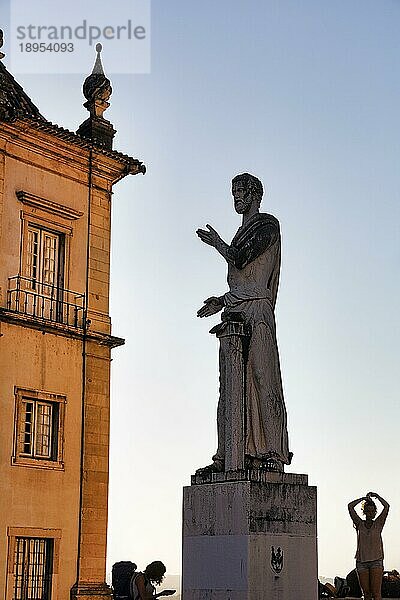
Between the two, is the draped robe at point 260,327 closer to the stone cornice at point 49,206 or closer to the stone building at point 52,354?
the stone building at point 52,354

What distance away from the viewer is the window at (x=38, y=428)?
23625 mm

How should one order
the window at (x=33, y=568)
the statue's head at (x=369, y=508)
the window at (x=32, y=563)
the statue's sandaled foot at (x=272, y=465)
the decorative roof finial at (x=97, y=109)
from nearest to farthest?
the statue's sandaled foot at (x=272, y=465) → the statue's head at (x=369, y=508) → the window at (x=32, y=563) → the window at (x=33, y=568) → the decorative roof finial at (x=97, y=109)

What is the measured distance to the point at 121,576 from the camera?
24.2m

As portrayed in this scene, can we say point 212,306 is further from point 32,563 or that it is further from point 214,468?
point 32,563

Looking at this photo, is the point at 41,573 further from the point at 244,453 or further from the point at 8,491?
the point at 244,453

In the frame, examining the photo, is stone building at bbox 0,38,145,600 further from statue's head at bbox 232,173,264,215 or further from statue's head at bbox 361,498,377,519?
statue's head at bbox 232,173,264,215

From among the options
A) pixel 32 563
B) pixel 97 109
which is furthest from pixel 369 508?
pixel 97 109

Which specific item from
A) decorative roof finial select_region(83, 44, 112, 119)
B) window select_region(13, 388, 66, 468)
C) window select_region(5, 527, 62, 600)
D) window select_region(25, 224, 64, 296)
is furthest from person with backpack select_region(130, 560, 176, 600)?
decorative roof finial select_region(83, 44, 112, 119)

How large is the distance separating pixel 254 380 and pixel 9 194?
54.1 feet

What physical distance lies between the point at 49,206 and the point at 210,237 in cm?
1609

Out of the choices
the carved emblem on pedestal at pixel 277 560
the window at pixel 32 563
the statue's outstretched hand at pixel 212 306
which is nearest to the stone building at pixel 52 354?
the window at pixel 32 563

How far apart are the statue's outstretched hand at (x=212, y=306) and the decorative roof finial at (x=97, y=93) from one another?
18.6 meters

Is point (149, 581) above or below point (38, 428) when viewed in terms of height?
below

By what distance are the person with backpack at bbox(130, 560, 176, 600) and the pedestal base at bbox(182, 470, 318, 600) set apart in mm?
6282
